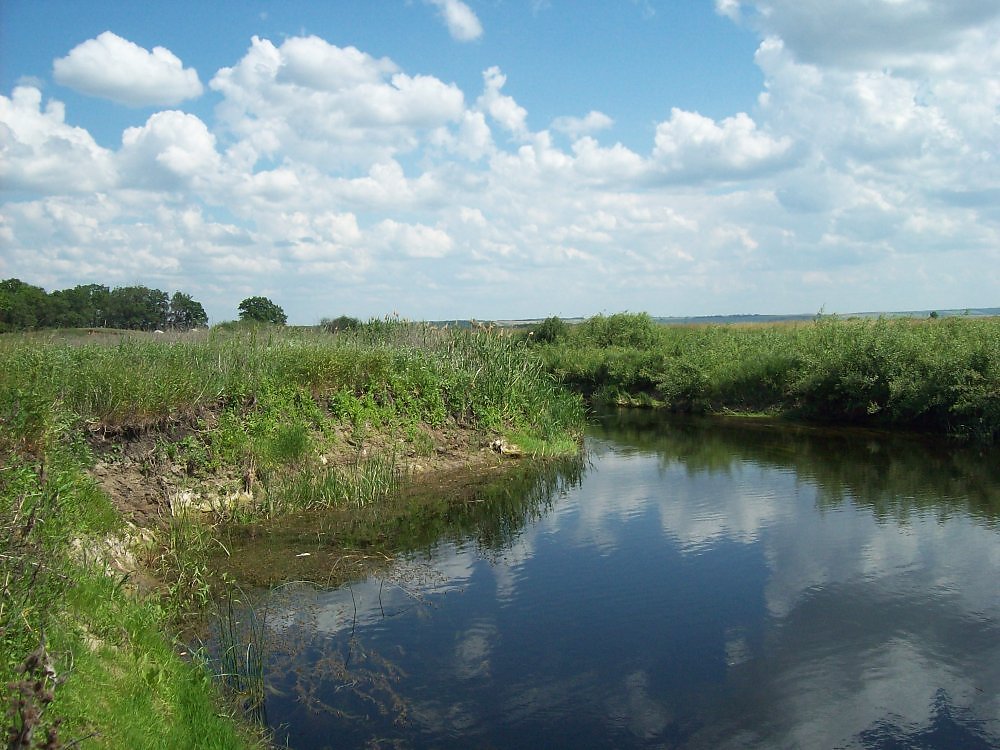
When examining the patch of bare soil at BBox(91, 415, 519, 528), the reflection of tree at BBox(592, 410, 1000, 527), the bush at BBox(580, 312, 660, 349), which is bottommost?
the reflection of tree at BBox(592, 410, 1000, 527)

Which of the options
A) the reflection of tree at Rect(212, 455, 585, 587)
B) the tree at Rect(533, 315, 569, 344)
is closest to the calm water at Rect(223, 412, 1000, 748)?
the reflection of tree at Rect(212, 455, 585, 587)

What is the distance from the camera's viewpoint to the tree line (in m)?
21.0

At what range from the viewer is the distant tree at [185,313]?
70.9ft

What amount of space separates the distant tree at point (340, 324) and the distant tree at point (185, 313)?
3.13 m

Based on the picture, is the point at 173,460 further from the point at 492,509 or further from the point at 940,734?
the point at 940,734

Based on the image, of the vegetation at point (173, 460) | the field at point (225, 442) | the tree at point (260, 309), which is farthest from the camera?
the tree at point (260, 309)

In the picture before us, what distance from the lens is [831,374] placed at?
23969 mm

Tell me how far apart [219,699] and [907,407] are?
1934 cm

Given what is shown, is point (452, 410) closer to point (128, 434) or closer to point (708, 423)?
point (128, 434)

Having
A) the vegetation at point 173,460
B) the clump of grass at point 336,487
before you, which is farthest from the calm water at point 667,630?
the clump of grass at point 336,487

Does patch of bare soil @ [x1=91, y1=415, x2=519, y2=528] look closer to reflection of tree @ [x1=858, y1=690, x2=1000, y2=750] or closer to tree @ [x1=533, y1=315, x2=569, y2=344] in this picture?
reflection of tree @ [x1=858, y1=690, x2=1000, y2=750]

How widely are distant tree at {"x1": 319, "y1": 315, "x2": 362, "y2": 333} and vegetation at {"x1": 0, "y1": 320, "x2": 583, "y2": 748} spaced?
0.54m

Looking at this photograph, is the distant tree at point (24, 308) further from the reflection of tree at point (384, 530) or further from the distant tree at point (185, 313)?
the reflection of tree at point (384, 530)

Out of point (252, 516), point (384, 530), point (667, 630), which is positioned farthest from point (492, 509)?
point (667, 630)
